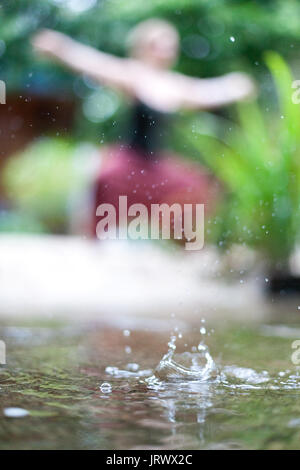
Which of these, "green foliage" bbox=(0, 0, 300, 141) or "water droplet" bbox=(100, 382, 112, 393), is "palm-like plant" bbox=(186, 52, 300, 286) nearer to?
"water droplet" bbox=(100, 382, 112, 393)

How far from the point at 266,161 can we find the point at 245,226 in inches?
16.3

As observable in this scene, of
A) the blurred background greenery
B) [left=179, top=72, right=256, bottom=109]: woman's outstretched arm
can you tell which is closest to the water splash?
the blurred background greenery

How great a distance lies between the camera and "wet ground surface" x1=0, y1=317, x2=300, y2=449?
3.65 feet

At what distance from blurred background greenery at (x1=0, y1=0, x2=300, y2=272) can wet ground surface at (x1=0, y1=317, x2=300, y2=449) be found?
2214mm

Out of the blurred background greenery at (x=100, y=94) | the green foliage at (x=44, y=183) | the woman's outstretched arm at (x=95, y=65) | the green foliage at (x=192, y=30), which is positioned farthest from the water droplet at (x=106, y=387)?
the green foliage at (x=44, y=183)

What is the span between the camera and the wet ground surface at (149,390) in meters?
1.11

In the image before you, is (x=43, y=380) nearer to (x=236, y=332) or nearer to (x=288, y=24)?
(x=236, y=332)

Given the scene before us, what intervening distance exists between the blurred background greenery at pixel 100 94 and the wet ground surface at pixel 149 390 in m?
2.21

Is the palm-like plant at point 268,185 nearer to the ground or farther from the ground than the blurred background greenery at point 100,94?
nearer to the ground

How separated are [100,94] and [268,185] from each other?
6.78 metres

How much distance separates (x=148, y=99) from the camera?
544 centimetres

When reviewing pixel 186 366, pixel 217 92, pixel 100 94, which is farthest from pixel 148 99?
pixel 100 94

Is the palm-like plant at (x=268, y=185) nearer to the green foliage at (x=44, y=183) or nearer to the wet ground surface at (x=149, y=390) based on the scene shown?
the wet ground surface at (x=149, y=390)
